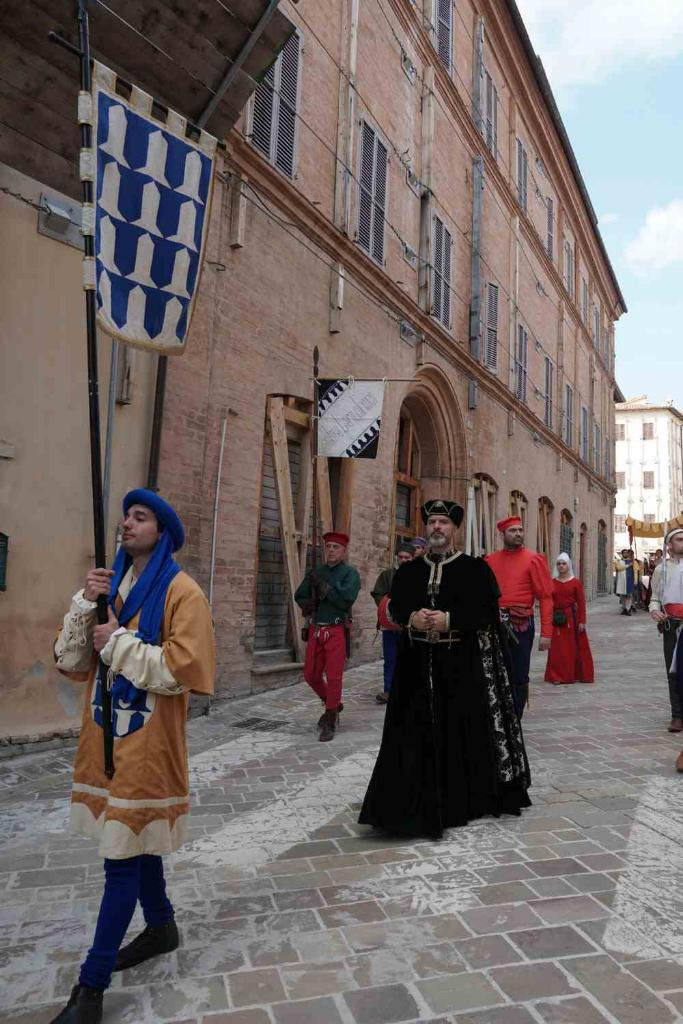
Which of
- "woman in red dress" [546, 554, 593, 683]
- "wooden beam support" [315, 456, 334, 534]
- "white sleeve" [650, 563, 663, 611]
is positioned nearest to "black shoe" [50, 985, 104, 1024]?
"white sleeve" [650, 563, 663, 611]

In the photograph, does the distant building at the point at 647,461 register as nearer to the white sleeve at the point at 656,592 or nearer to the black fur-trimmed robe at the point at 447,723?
the white sleeve at the point at 656,592

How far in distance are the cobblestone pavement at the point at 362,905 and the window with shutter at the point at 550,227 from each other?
20.3 meters

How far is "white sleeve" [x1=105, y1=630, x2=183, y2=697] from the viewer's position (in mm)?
2732

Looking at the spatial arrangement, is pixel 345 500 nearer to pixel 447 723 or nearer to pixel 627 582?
pixel 447 723

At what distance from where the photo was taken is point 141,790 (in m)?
2.74

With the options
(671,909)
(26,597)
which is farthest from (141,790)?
(26,597)

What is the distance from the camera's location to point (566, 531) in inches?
1017

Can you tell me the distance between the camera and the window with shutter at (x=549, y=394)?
2320 cm

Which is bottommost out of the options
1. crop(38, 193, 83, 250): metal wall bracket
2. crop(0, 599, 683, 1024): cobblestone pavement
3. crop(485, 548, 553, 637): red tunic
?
crop(0, 599, 683, 1024): cobblestone pavement

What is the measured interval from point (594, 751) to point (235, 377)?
526 centimetres

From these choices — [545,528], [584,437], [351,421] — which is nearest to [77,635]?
[351,421]

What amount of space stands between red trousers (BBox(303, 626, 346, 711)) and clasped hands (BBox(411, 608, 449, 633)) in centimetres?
255

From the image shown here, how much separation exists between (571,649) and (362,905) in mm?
7880

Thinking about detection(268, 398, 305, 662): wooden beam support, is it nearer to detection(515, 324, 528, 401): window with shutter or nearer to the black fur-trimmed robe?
the black fur-trimmed robe
